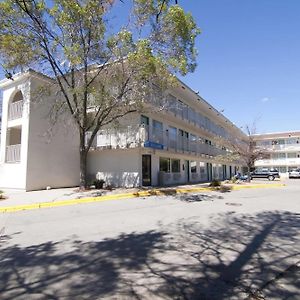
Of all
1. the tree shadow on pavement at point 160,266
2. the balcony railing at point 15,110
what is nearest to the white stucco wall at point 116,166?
the balcony railing at point 15,110

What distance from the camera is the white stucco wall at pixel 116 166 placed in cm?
2155

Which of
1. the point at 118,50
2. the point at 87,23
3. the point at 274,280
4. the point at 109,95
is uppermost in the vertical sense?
the point at 87,23

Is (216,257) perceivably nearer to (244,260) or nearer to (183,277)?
(244,260)

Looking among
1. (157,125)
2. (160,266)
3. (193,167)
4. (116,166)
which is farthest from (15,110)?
(160,266)

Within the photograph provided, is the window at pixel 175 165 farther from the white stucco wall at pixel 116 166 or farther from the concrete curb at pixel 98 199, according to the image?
the concrete curb at pixel 98 199

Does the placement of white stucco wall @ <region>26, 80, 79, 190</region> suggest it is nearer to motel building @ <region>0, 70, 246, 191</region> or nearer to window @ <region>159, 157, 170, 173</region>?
motel building @ <region>0, 70, 246, 191</region>

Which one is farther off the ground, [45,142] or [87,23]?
[87,23]

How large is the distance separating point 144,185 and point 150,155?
8.00 ft

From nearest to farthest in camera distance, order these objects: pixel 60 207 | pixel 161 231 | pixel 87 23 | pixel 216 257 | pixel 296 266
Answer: pixel 296 266
pixel 216 257
pixel 161 231
pixel 60 207
pixel 87 23

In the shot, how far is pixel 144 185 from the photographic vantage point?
22078mm

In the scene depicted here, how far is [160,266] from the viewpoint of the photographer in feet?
16.8

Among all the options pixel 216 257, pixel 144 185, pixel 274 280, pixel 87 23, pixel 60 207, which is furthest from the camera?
pixel 144 185

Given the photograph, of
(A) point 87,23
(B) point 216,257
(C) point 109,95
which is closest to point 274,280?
(B) point 216,257

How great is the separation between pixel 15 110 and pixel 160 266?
1948 cm
